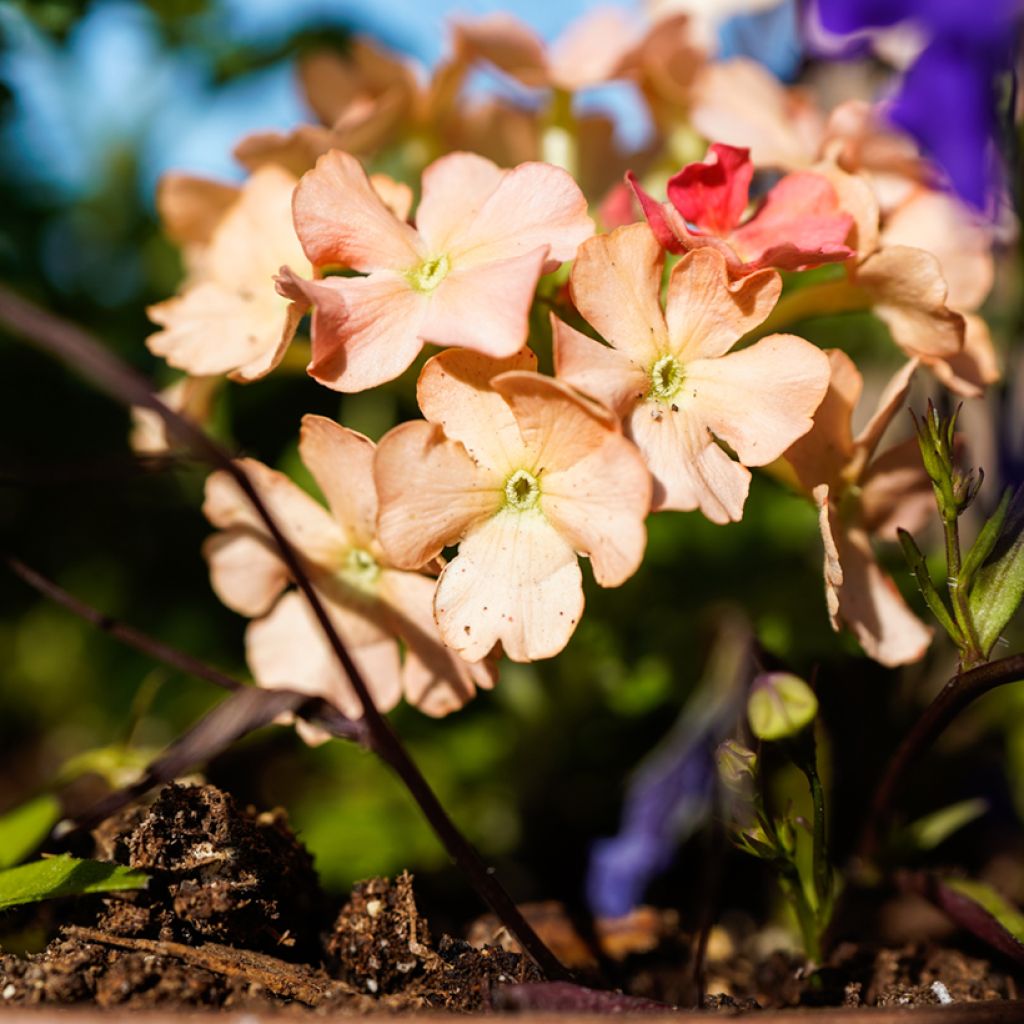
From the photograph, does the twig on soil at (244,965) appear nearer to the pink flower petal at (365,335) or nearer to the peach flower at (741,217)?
the pink flower petal at (365,335)

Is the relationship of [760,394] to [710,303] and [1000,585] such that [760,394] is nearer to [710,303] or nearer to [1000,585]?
[710,303]

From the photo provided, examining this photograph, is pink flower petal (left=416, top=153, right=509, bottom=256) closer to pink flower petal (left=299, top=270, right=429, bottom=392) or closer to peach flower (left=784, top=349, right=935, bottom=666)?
pink flower petal (left=299, top=270, right=429, bottom=392)

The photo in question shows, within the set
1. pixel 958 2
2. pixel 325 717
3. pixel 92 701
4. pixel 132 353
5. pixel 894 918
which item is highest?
pixel 958 2

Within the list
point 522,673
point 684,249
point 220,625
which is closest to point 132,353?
point 220,625

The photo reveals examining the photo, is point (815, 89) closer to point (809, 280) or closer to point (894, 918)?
point (809, 280)

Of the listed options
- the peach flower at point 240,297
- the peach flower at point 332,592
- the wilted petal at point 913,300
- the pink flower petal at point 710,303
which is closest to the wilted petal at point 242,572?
the peach flower at point 332,592

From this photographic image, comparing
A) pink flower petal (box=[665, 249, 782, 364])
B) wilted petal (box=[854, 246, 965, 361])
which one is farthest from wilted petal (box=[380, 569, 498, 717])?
wilted petal (box=[854, 246, 965, 361])

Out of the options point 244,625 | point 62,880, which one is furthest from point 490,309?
point 244,625
